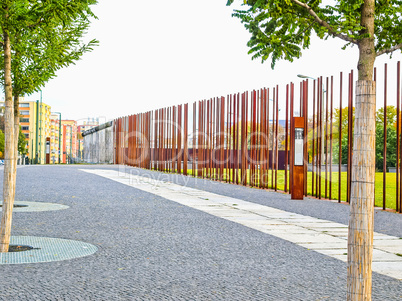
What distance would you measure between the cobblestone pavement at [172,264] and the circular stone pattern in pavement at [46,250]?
0.19 meters

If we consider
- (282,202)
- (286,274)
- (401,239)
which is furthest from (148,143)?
(286,274)

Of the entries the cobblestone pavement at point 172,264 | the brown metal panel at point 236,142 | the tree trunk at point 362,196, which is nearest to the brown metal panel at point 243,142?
the brown metal panel at point 236,142

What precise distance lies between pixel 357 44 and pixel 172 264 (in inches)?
120

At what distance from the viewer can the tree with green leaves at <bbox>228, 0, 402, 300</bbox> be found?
117 inches

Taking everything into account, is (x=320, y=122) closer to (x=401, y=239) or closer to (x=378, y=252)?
(x=401, y=239)

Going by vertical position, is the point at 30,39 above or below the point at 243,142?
above

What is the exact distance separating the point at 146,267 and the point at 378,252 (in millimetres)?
3057

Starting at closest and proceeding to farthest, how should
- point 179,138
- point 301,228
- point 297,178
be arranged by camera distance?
1. point 301,228
2. point 297,178
3. point 179,138

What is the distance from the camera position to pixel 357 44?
3326 mm

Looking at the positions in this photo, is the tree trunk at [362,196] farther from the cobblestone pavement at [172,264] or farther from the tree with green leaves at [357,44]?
the cobblestone pavement at [172,264]

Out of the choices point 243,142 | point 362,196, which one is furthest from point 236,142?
point 362,196

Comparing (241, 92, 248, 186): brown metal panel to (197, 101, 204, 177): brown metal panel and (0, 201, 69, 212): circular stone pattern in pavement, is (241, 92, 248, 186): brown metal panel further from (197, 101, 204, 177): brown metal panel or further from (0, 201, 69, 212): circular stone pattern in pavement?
(0, 201, 69, 212): circular stone pattern in pavement

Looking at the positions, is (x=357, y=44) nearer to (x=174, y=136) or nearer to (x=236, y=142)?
(x=236, y=142)

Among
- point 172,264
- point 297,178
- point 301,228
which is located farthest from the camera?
A: point 297,178
